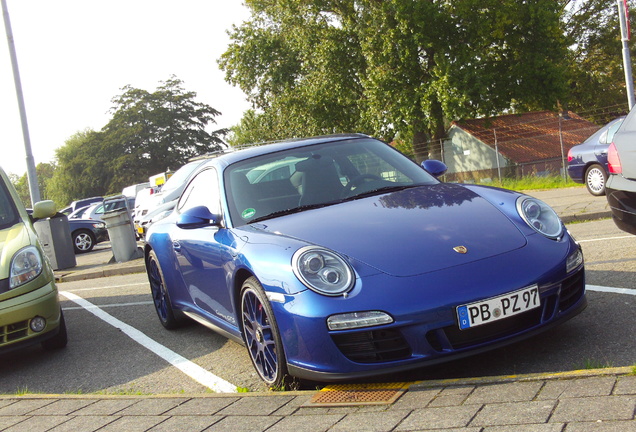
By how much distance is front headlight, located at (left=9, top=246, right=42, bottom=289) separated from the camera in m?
6.13

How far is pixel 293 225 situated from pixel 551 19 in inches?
1163

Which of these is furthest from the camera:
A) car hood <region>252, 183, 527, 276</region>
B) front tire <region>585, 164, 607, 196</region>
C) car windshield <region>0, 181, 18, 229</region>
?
front tire <region>585, 164, 607, 196</region>

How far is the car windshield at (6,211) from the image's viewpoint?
278 inches

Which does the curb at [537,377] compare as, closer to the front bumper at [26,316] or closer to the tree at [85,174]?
the front bumper at [26,316]

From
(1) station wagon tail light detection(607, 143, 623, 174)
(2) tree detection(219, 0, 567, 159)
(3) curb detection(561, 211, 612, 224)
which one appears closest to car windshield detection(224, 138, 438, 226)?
(1) station wagon tail light detection(607, 143, 623, 174)

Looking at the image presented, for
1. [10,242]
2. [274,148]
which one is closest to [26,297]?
[10,242]

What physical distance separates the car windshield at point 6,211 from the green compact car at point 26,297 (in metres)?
0.24

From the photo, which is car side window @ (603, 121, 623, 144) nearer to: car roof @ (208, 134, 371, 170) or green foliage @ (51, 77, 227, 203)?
car roof @ (208, 134, 371, 170)

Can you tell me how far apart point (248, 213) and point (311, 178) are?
54 centimetres

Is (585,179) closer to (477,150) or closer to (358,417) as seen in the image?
(358,417)

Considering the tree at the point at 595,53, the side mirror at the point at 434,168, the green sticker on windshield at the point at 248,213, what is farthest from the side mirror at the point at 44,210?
the tree at the point at 595,53

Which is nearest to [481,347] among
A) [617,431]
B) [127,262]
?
[617,431]

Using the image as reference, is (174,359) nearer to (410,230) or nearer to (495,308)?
(410,230)

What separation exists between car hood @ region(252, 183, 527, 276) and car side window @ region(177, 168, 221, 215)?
2.44 ft
